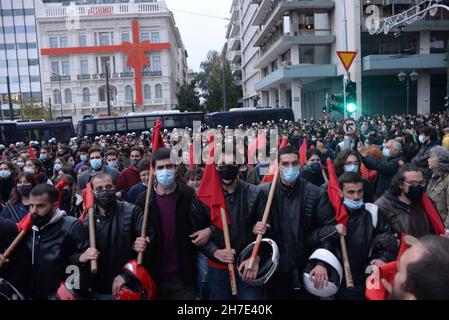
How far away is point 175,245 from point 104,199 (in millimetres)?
693

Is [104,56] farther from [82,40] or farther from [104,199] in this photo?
[104,199]

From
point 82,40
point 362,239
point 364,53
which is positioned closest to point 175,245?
point 362,239

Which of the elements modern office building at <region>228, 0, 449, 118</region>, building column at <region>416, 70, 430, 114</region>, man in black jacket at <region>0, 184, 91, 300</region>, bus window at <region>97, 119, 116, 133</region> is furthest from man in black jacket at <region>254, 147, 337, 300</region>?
building column at <region>416, 70, 430, 114</region>

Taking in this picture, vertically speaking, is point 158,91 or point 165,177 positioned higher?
point 158,91

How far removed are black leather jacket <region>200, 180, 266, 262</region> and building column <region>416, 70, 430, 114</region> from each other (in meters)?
31.1

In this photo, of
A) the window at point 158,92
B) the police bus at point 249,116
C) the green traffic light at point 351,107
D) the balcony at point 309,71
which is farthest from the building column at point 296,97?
the window at point 158,92

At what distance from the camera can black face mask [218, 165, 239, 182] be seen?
390 centimetres

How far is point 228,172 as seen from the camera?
12.8 feet

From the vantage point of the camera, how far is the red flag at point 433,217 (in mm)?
3754

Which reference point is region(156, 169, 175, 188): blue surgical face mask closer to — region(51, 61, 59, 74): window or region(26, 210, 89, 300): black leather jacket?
region(26, 210, 89, 300): black leather jacket

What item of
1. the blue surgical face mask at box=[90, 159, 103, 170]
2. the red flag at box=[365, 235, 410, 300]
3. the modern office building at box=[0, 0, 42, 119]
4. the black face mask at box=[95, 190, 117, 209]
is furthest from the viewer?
the modern office building at box=[0, 0, 42, 119]

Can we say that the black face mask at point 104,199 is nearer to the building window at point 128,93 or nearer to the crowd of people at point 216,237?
the crowd of people at point 216,237
